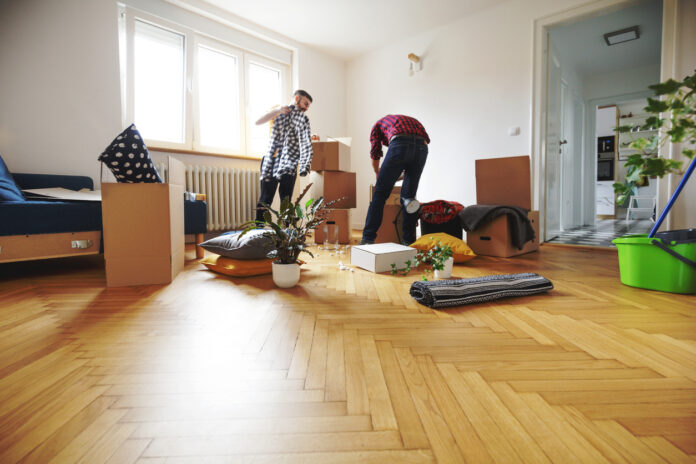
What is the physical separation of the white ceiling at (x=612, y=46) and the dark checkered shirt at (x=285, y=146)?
2.58 metres

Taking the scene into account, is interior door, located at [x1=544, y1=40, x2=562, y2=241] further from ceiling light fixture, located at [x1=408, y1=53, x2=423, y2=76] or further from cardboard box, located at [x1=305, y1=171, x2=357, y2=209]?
cardboard box, located at [x1=305, y1=171, x2=357, y2=209]

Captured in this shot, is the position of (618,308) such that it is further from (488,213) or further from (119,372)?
(119,372)

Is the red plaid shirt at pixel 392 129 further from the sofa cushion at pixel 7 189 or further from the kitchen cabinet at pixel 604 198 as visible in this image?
the kitchen cabinet at pixel 604 198

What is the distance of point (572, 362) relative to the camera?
854mm

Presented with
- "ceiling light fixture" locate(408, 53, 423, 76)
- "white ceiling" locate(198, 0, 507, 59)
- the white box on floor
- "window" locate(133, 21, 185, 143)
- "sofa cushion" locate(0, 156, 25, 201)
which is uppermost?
"white ceiling" locate(198, 0, 507, 59)

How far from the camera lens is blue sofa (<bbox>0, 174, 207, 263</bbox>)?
1.72m

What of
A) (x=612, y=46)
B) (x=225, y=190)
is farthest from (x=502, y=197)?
(x=612, y=46)

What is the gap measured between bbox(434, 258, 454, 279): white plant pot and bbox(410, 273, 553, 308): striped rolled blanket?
270mm

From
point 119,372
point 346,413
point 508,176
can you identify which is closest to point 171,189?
point 119,372

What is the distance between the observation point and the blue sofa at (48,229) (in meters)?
1.72

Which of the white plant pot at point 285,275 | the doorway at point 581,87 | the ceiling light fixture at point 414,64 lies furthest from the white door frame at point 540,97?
the white plant pot at point 285,275

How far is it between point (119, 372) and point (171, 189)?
1135mm

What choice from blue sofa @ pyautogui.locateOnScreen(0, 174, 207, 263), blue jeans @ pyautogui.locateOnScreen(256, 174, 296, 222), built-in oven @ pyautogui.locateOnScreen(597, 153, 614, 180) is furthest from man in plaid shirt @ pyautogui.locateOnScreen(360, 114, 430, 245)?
built-in oven @ pyautogui.locateOnScreen(597, 153, 614, 180)

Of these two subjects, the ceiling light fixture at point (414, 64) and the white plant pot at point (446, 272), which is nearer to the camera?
the white plant pot at point (446, 272)
